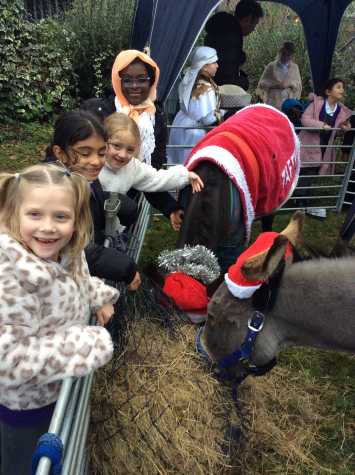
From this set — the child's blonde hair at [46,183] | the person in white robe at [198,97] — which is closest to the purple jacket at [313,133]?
the person in white robe at [198,97]

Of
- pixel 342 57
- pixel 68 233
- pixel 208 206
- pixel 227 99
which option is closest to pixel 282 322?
pixel 208 206

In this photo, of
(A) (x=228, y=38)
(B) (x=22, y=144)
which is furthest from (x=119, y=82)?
(B) (x=22, y=144)

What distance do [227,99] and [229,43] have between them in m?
1.04

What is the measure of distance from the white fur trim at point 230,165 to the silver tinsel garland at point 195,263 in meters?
0.53

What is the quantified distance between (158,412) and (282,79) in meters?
6.44

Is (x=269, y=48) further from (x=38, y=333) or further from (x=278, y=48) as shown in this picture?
(x=38, y=333)

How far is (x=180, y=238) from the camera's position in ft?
9.29

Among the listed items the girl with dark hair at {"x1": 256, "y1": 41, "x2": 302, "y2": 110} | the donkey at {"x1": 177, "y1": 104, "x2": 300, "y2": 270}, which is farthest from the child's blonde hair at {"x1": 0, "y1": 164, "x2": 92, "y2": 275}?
the girl with dark hair at {"x1": 256, "y1": 41, "x2": 302, "y2": 110}

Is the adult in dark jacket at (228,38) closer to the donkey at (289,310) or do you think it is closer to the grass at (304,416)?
the grass at (304,416)

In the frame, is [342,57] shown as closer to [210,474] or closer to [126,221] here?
[126,221]

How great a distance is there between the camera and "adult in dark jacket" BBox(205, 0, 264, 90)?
609 cm

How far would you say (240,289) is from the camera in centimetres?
203

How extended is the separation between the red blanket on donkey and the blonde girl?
258 mm

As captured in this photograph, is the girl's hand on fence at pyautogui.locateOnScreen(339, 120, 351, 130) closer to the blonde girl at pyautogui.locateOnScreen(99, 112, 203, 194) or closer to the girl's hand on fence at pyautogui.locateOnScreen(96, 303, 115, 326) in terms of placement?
the blonde girl at pyautogui.locateOnScreen(99, 112, 203, 194)
